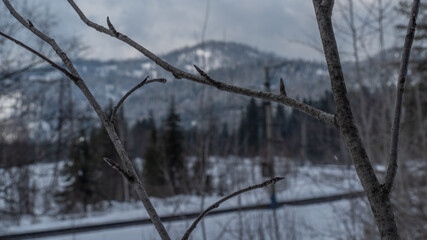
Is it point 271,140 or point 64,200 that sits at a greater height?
point 271,140

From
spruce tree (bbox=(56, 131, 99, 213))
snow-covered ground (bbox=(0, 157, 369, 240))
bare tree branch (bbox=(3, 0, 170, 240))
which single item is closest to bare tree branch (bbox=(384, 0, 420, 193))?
bare tree branch (bbox=(3, 0, 170, 240))

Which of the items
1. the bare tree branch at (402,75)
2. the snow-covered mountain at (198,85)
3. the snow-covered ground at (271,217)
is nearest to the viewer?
the bare tree branch at (402,75)

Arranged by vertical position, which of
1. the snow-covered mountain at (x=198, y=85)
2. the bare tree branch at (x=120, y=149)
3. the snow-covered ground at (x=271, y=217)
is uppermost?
the snow-covered mountain at (x=198, y=85)

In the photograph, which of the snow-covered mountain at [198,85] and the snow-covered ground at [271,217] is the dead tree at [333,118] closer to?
the snow-covered mountain at [198,85]

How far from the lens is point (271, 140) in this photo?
436 inches

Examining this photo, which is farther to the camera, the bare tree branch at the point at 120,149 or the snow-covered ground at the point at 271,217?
the snow-covered ground at the point at 271,217

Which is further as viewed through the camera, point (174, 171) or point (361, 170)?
point (174, 171)

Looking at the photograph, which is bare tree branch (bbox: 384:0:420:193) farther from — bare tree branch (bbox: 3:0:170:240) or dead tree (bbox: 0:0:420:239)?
bare tree branch (bbox: 3:0:170:240)

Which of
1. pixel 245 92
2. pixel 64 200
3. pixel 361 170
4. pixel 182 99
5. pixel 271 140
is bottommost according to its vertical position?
pixel 64 200

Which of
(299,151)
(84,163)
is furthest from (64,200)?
(299,151)

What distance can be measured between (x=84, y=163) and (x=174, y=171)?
361 inches

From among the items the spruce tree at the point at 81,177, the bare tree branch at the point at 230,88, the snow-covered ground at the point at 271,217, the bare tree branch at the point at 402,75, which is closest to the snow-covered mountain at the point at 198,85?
the bare tree branch at the point at 230,88

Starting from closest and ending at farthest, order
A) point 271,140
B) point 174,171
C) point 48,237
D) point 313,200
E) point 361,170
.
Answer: point 361,170 < point 48,237 < point 271,140 < point 313,200 < point 174,171

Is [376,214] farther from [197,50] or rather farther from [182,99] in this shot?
[182,99]
